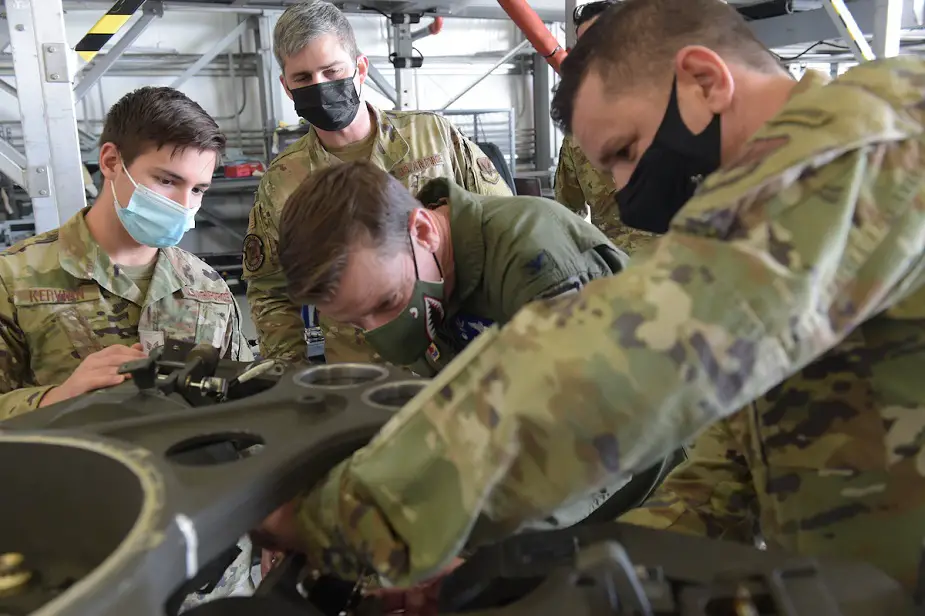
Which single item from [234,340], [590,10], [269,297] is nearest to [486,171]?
[590,10]

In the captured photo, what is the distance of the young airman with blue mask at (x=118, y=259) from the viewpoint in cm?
142

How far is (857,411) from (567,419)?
310 mm

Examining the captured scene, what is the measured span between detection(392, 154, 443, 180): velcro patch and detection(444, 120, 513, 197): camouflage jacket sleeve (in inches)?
2.3

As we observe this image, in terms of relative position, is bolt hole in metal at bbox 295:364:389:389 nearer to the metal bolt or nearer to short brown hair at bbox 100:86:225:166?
the metal bolt

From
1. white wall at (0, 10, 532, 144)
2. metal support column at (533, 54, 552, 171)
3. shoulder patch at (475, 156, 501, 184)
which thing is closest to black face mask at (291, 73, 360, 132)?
shoulder patch at (475, 156, 501, 184)

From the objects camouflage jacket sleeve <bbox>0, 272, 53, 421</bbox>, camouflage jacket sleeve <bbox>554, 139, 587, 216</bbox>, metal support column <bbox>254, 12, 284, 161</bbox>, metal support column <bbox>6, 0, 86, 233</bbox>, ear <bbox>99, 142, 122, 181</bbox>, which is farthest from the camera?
metal support column <bbox>254, 12, 284, 161</bbox>

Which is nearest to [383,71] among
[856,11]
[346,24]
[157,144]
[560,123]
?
[856,11]

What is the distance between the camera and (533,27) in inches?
105

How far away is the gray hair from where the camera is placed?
1.72m

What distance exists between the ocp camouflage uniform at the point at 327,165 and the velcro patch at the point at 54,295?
42 cm

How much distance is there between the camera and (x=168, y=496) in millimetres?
621

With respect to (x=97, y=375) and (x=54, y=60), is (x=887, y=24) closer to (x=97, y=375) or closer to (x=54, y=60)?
(x=54, y=60)

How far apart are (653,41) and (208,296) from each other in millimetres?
1187

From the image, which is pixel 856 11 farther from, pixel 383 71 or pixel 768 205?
pixel 768 205
